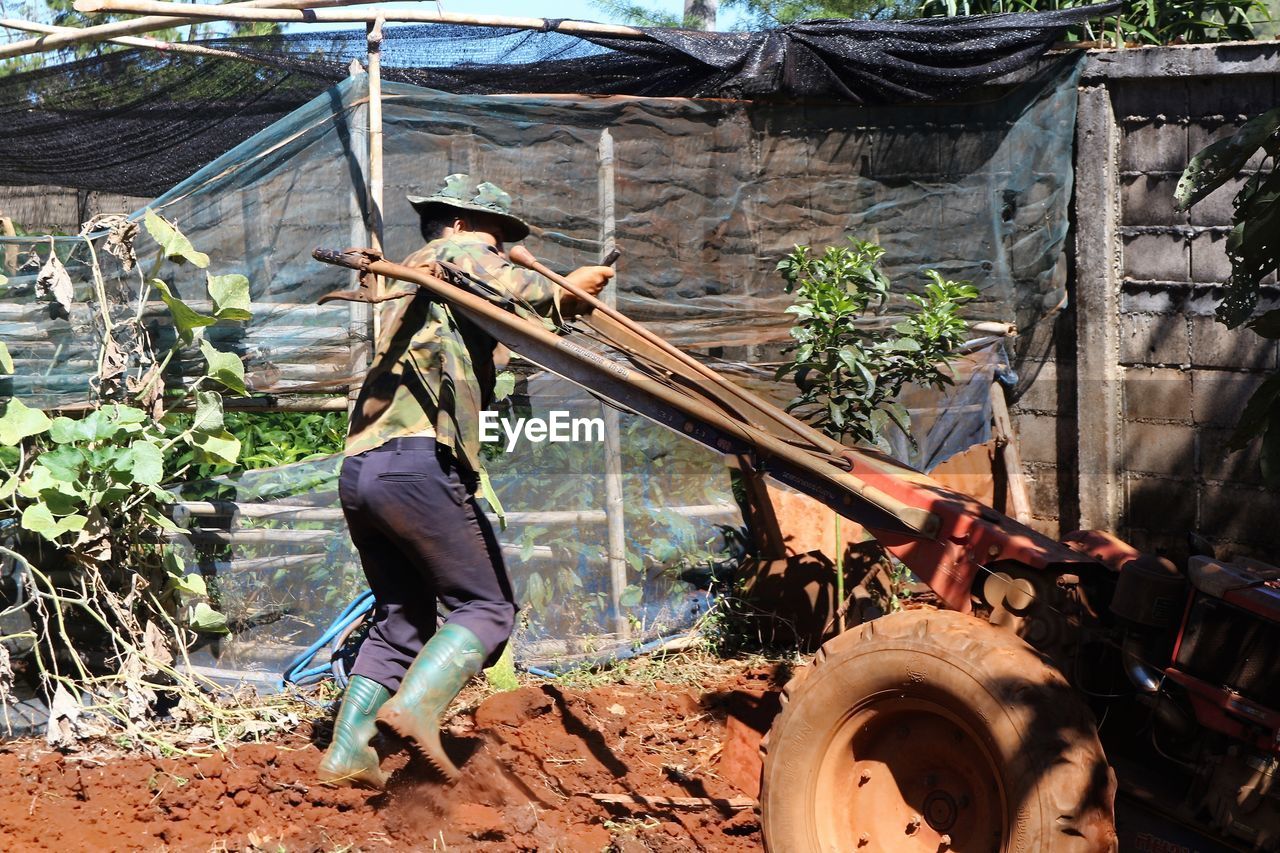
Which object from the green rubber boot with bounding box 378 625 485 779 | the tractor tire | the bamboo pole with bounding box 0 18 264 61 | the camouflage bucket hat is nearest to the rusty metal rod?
the camouflage bucket hat

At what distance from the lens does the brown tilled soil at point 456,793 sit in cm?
400

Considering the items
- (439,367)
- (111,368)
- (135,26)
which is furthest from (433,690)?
(135,26)

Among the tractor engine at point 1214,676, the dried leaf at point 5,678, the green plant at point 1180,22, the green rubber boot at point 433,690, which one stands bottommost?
the dried leaf at point 5,678

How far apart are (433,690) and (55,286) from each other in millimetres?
2551

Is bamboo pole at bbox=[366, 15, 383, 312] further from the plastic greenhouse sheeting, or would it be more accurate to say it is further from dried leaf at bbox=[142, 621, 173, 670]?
dried leaf at bbox=[142, 621, 173, 670]

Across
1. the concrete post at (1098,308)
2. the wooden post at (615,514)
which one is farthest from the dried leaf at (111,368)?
the concrete post at (1098,308)

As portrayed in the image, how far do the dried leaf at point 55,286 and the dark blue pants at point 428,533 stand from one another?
1758 millimetres

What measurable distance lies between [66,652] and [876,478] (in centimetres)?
345

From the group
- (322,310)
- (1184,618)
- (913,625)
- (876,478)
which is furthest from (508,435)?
(1184,618)

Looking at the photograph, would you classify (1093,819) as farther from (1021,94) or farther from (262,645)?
(1021,94)

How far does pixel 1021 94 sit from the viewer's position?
7.13 m

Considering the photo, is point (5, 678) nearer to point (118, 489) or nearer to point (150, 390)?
point (118, 489)

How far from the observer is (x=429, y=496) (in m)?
4.19

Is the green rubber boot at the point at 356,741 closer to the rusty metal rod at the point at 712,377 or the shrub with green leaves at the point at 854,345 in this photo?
the rusty metal rod at the point at 712,377
